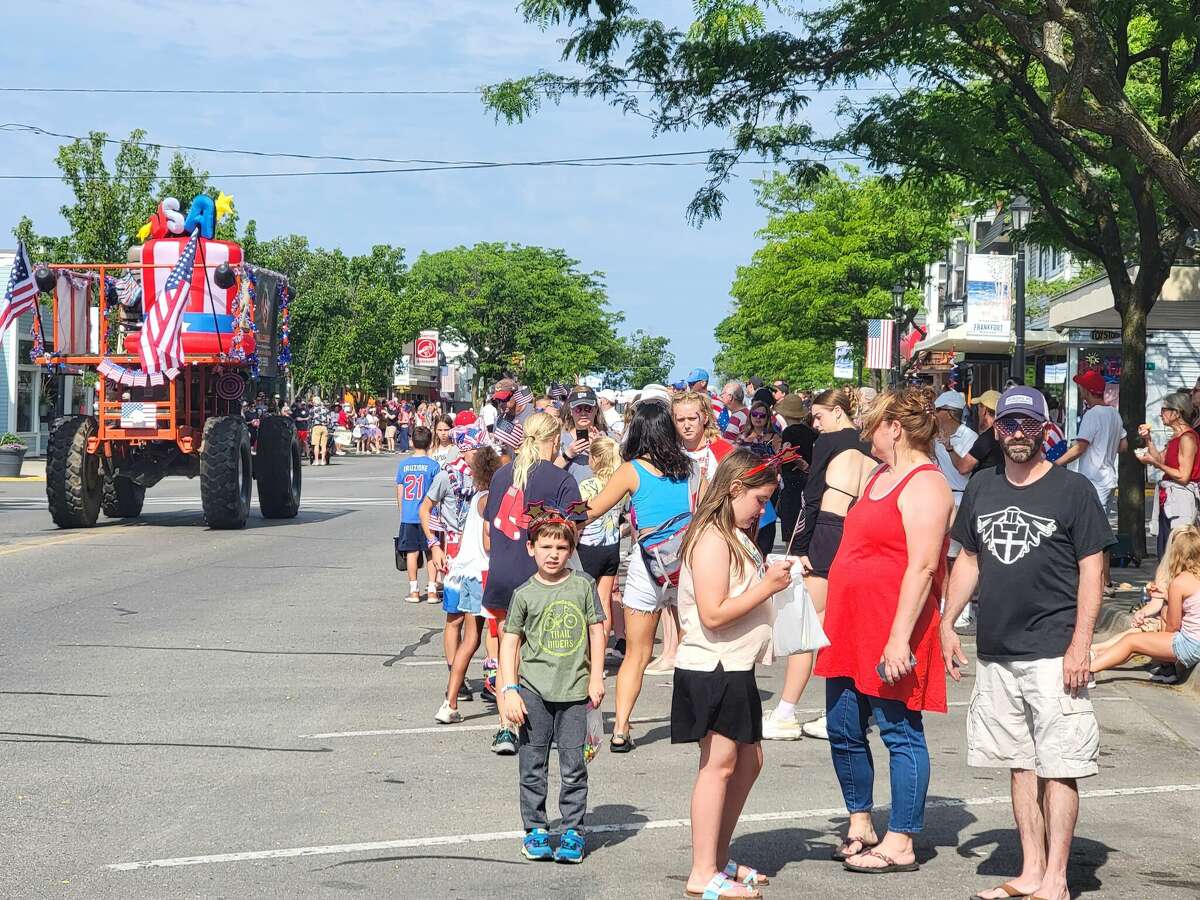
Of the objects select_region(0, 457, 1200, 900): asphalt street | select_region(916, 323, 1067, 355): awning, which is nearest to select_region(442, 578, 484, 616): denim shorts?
select_region(0, 457, 1200, 900): asphalt street

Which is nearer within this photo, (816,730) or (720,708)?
(720,708)

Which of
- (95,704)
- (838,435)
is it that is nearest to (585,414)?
(838,435)

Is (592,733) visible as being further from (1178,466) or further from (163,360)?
(163,360)

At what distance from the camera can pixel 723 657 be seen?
17.8 feet

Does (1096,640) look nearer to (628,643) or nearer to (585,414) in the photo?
(585,414)

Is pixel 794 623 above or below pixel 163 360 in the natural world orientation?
below

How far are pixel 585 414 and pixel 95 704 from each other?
345 centimetres

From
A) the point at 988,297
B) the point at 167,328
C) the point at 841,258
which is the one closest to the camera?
the point at 167,328

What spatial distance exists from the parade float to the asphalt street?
716 centimetres

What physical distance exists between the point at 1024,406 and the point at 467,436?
6.85 metres

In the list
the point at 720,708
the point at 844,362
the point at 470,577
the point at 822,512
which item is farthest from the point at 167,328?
the point at 844,362

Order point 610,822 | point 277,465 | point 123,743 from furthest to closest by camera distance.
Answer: point 277,465
point 123,743
point 610,822

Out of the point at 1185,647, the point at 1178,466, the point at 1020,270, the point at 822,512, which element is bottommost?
the point at 1185,647

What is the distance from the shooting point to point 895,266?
48969 mm
